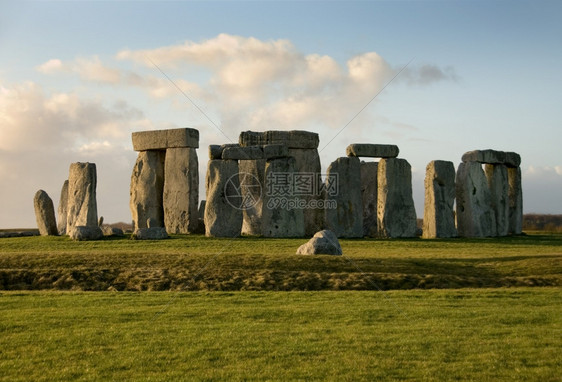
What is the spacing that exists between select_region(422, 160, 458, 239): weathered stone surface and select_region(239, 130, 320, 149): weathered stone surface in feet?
16.0

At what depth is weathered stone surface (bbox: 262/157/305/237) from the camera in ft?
83.1

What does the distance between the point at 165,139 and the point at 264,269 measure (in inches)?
483

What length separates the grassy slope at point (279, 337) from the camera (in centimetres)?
845

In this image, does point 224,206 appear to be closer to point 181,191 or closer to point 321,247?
point 181,191

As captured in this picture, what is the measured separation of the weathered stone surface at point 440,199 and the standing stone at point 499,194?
10.6ft

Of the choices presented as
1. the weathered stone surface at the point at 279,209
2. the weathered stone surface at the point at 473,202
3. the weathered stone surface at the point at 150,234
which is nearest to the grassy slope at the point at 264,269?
the weathered stone surface at the point at 150,234

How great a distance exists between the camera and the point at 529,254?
20312 mm

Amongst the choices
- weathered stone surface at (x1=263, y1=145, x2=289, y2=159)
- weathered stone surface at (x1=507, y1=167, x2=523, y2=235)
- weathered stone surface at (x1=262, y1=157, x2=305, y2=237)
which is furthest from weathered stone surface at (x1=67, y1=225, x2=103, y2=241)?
weathered stone surface at (x1=507, y1=167, x2=523, y2=235)

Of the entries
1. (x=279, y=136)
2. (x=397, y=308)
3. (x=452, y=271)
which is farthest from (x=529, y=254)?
(x=279, y=136)

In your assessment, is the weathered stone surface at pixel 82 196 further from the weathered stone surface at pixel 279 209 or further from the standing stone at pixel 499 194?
the standing stone at pixel 499 194

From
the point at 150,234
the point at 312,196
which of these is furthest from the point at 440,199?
the point at 150,234

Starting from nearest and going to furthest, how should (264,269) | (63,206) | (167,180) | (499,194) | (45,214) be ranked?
(264,269)
(45,214)
(167,180)
(499,194)
(63,206)

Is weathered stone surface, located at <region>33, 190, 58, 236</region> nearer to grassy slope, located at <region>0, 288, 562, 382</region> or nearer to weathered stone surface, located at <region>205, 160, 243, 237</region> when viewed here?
weathered stone surface, located at <region>205, 160, 243, 237</region>

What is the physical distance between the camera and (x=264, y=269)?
16.9 metres
